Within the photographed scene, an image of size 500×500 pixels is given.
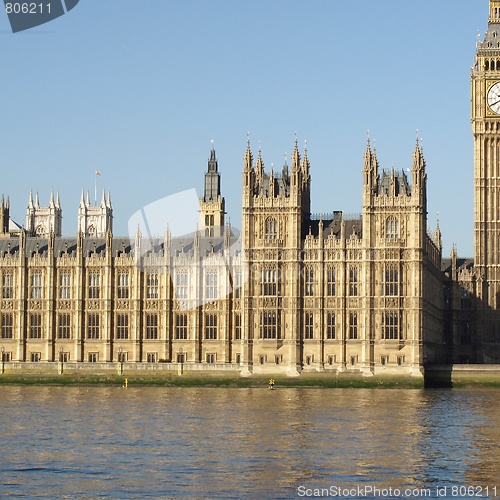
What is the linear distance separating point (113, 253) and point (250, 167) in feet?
56.7

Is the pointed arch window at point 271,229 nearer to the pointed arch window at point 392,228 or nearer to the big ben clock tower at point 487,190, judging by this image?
the pointed arch window at point 392,228

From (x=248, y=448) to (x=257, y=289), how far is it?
57813 millimetres

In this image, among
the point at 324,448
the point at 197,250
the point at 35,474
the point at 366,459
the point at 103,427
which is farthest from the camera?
the point at 197,250

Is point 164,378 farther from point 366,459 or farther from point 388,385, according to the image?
point 366,459

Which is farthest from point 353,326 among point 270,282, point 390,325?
point 270,282

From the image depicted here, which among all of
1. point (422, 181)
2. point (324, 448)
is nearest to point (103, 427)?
point (324, 448)

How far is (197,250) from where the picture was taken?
12512 cm

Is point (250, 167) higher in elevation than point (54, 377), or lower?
higher

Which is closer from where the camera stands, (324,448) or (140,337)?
(324,448)

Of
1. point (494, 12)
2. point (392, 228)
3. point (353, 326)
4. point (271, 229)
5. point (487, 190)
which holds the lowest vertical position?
point (353, 326)

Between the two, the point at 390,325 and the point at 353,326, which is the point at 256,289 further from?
the point at 390,325

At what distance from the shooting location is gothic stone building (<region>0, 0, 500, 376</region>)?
11700cm

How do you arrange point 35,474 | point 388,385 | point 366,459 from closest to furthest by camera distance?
point 35,474
point 366,459
point 388,385

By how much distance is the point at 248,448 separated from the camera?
2440 inches
